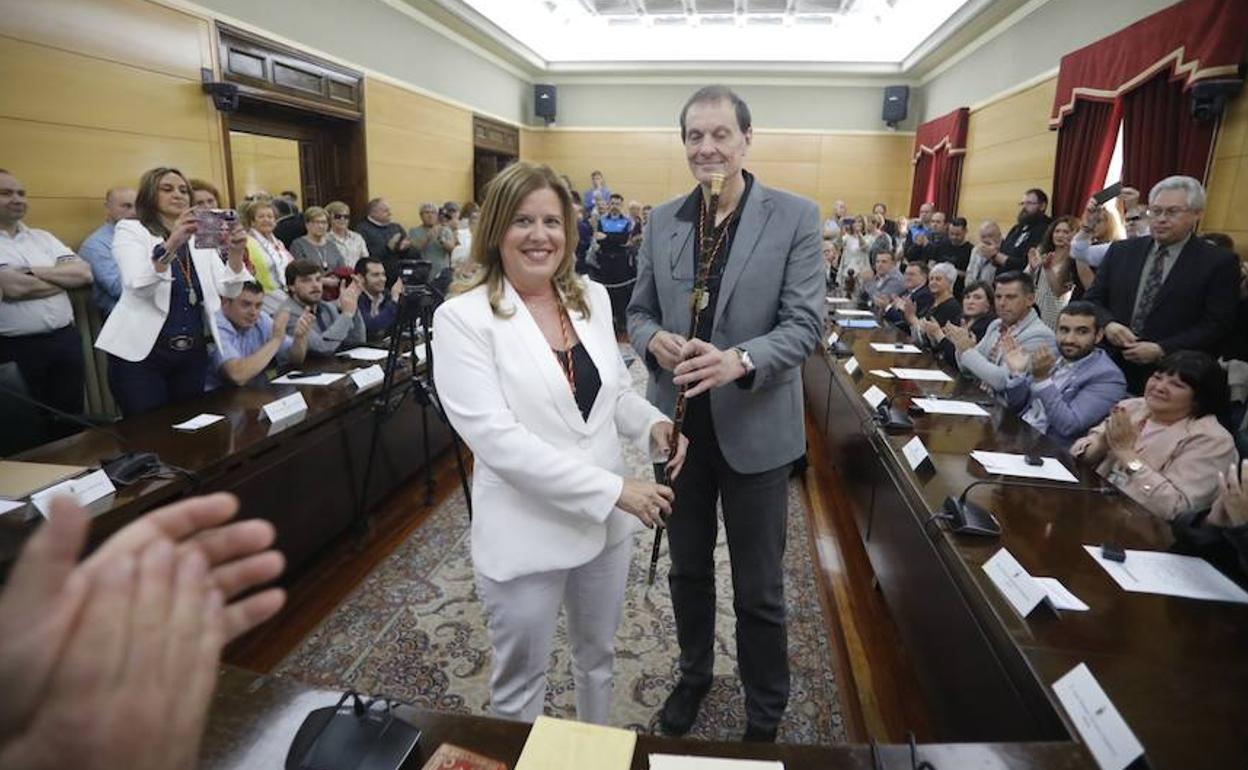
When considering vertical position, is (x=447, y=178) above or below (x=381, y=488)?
above

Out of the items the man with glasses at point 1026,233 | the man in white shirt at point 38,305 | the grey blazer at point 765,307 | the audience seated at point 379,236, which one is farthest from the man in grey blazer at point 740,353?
the audience seated at point 379,236

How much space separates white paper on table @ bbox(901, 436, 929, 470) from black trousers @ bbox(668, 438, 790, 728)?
2.02 feet

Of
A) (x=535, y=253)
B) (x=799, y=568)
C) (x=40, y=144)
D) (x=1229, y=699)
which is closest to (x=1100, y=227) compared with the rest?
(x=799, y=568)

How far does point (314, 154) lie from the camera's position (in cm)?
624

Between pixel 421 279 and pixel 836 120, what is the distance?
→ 31.0 ft

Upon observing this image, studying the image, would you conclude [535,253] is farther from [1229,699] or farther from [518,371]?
[1229,699]

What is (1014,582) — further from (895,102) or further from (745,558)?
(895,102)

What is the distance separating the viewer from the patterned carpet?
1.96 m

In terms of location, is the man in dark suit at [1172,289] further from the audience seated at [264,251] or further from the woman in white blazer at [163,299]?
the audience seated at [264,251]

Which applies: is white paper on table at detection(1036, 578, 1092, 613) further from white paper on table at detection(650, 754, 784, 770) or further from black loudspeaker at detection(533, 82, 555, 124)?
black loudspeaker at detection(533, 82, 555, 124)

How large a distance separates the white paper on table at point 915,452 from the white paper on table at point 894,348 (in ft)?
5.75

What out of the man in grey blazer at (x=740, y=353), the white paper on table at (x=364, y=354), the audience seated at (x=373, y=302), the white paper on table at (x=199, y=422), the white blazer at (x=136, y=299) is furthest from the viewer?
the audience seated at (x=373, y=302)

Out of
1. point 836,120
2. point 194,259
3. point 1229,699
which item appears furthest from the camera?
point 836,120

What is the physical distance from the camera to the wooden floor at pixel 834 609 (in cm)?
200
